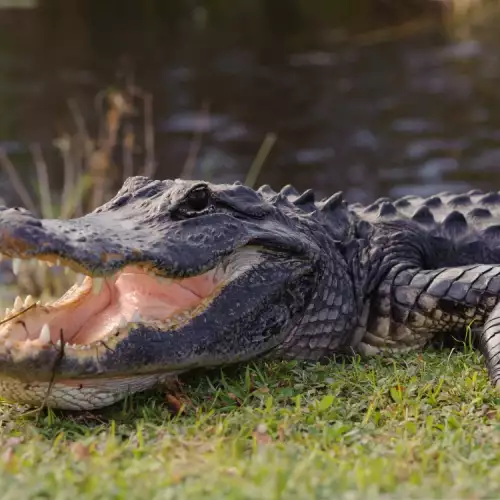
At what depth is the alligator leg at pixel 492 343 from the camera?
383 centimetres

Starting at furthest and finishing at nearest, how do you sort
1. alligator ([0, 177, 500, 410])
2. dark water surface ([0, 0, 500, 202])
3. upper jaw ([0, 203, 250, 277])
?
dark water surface ([0, 0, 500, 202]) → alligator ([0, 177, 500, 410]) → upper jaw ([0, 203, 250, 277])

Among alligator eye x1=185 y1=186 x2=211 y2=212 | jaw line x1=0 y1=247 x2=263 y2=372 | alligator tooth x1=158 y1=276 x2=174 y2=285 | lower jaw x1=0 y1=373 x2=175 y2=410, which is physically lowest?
lower jaw x1=0 y1=373 x2=175 y2=410

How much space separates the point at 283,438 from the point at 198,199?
1219 millimetres

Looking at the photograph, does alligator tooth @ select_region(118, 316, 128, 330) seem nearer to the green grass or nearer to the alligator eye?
the green grass

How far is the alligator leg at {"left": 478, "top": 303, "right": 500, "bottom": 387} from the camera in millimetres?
3834

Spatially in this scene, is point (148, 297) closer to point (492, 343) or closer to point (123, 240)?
point (123, 240)

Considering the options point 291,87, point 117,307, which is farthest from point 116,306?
point 291,87

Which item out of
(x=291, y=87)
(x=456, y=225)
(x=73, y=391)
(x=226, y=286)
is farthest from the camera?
(x=291, y=87)

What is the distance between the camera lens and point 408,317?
4.49 m

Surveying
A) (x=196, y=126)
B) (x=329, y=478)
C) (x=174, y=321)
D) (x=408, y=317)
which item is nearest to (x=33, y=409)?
(x=174, y=321)

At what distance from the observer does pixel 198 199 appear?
402 centimetres

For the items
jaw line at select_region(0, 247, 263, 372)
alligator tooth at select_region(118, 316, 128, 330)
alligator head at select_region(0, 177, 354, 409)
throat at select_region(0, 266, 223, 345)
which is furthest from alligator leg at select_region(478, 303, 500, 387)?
alligator tooth at select_region(118, 316, 128, 330)

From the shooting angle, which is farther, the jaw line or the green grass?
the jaw line

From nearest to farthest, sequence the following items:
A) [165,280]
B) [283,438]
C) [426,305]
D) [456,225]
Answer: [283,438]
[165,280]
[426,305]
[456,225]
